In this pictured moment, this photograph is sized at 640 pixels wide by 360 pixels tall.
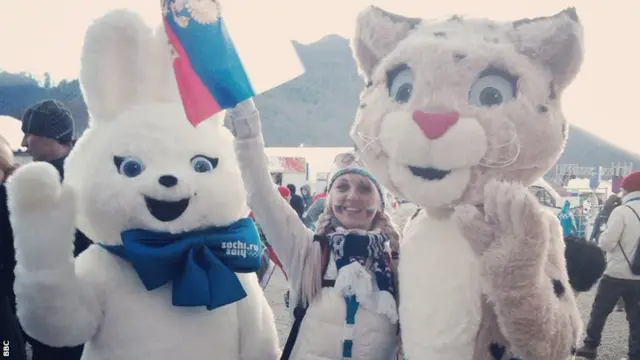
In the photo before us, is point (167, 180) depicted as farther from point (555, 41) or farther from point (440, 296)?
point (555, 41)

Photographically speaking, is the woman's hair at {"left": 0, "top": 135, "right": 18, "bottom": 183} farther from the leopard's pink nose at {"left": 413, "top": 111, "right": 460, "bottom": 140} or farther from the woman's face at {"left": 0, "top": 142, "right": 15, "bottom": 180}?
the leopard's pink nose at {"left": 413, "top": 111, "right": 460, "bottom": 140}

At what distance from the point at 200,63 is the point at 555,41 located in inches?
48.3

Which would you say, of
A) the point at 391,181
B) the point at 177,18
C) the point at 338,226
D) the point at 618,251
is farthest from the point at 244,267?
the point at 618,251

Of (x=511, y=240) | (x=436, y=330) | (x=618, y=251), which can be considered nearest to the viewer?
(x=511, y=240)

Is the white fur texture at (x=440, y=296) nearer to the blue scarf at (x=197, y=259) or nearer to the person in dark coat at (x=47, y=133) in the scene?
the blue scarf at (x=197, y=259)

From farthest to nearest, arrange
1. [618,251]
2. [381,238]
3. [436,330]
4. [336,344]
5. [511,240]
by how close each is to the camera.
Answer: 1. [618,251]
2. [381,238]
3. [336,344]
4. [436,330]
5. [511,240]

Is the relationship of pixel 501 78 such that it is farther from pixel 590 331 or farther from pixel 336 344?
pixel 590 331

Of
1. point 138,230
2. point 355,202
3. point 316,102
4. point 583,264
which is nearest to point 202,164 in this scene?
point 138,230

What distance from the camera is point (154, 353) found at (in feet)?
7.18

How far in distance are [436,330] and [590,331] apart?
423 cm

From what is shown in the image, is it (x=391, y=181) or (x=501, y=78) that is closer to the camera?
(x=501, y=78)

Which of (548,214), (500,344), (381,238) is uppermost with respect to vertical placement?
(548,214)

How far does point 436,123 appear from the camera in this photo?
1895 millimetres

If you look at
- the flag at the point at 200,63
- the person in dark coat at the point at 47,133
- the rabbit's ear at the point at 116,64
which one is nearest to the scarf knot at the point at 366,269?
the flag at the point at 200,63
